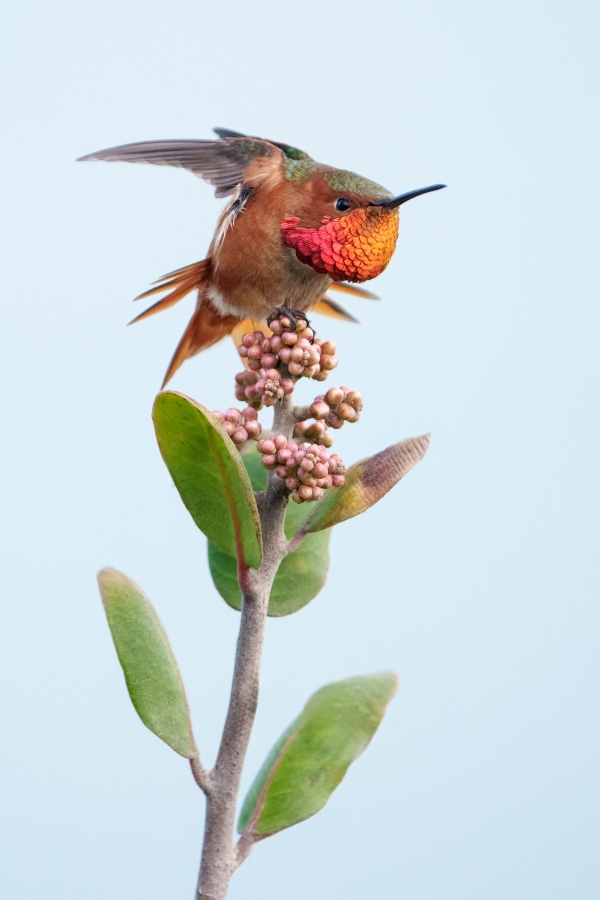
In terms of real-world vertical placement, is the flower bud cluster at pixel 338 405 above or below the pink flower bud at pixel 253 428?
above

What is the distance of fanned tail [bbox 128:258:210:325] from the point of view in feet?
4.11

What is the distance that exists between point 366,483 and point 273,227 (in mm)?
371

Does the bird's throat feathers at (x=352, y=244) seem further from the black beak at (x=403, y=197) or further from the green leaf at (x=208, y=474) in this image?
the green leaf at (x=208, y=474)

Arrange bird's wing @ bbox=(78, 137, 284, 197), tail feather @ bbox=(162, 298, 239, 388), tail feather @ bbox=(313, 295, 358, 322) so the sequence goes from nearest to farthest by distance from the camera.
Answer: bird's wing @ bbox=(78, 137, 284, 197) → tail feather @ bbox=(162, 298, 239, 388) → tail feather @ bbox=(313, 295, 358, 322)

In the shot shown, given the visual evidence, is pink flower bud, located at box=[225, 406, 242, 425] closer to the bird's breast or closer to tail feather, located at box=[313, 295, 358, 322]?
the bird's breast

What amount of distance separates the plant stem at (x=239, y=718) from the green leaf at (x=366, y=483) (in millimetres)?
52

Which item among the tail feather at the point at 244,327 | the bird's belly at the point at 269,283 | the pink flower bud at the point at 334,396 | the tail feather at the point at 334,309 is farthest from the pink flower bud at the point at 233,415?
the tail feather at the point at 334,309

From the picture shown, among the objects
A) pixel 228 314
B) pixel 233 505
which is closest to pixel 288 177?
pixel 228 314

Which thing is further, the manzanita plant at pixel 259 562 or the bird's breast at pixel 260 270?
the bird's breast at pixel 260 270

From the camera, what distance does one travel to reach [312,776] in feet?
3.66

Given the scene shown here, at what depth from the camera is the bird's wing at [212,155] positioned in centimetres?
116

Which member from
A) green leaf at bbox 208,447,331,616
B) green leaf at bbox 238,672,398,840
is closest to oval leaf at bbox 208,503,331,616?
green leaf at bbox 208,447,331,616

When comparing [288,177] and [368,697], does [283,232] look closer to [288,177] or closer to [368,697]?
[288,177]

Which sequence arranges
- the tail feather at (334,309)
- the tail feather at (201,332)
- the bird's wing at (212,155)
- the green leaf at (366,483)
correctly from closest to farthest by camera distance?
the green leaf at (366,483) → the bird's wing at (212,155) → the tail feather at (201,332) → the tail feather at (334,309)
